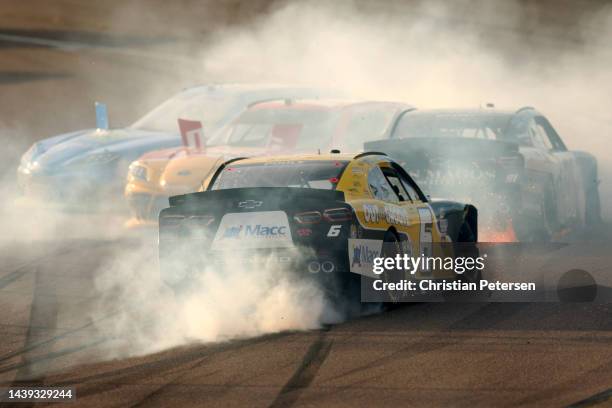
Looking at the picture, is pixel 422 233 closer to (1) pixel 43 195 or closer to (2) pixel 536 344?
(2) pixel 536 344

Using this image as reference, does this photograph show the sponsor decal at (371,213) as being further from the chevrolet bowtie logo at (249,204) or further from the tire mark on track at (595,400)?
the tire mark on track at (595,400)

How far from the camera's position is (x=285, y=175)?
9516mm

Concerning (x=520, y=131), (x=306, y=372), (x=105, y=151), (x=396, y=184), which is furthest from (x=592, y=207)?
(x=306, y=372)

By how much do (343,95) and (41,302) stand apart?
9.56 meters

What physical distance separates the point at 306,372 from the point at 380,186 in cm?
263

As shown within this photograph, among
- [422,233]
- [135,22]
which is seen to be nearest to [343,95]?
[422,233]

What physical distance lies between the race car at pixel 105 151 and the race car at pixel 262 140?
106 centimetres

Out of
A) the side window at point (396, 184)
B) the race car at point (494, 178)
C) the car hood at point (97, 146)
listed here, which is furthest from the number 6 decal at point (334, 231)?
the car hood at point (97, 146)

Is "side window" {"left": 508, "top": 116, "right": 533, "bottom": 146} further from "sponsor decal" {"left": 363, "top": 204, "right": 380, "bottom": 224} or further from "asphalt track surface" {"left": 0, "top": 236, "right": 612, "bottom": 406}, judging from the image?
"sponsor decal" {"left": 363, "top": 204, "right": 380, "bottom": 224}

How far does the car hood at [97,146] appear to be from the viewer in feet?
54.1

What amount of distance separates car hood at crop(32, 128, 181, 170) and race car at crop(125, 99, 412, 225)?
1.13m

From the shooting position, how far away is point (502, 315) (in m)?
9.03

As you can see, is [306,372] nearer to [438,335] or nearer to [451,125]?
[438,335]

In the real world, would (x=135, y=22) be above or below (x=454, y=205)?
above
